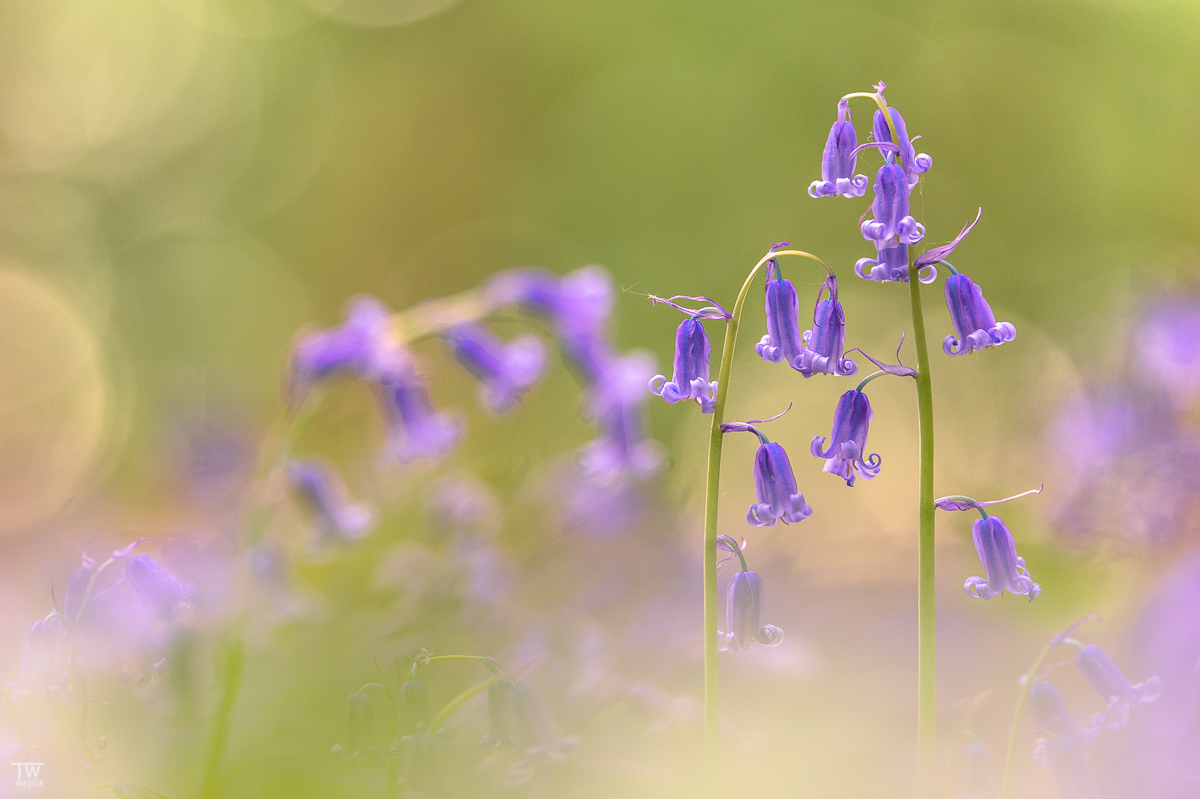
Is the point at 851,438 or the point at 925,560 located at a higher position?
the point at 851,438

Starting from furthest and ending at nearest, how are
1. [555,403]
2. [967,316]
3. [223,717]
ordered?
[555,403] → [967,316] → [223,717]

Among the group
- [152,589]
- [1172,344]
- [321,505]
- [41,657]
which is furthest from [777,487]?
[1172,344]

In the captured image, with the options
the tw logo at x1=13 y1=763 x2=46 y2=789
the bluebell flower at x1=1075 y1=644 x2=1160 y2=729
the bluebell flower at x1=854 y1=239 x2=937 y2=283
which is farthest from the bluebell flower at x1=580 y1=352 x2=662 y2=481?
the tw logo at x1=13 y1=763 x2=46 y2=789

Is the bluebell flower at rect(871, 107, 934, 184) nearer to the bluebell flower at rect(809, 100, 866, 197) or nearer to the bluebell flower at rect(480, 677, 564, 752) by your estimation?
the bluebell flower at rect(809, 100, 866, 197)

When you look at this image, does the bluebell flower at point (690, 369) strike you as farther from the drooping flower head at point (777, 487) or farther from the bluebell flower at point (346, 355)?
the bluebell flower at point (346, 355)

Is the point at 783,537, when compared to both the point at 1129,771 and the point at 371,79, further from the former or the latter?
the point at 371,79

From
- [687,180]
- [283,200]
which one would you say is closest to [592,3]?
[687,180]

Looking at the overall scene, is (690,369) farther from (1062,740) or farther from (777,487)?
(1062,740)
